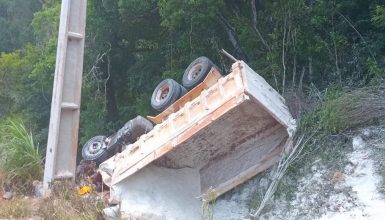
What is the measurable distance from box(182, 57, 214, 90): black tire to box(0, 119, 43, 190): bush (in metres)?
2.75

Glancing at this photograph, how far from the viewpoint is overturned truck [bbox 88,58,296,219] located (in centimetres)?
730

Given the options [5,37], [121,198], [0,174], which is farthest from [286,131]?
[5,37]

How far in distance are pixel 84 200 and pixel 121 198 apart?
481 millimetres

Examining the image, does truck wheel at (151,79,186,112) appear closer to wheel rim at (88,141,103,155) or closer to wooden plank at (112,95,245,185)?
wheel rim at (88,141,103,155)

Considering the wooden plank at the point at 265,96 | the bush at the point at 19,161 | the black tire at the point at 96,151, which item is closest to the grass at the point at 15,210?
the bush at the point at 19,161

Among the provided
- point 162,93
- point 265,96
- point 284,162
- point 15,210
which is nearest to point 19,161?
point 15,210

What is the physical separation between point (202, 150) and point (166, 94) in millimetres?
1949

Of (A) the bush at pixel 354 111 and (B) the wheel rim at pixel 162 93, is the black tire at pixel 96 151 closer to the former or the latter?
(B) the wheel rim at pixel 162 93

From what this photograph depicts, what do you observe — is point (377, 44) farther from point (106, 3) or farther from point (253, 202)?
point (106, 3)

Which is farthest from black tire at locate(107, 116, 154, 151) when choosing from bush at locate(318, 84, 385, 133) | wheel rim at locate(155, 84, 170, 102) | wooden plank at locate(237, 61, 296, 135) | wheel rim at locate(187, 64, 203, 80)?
bush at locate(318, 84, 385, 133)

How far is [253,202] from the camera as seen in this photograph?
7.67 m

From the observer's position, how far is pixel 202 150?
7922 mm

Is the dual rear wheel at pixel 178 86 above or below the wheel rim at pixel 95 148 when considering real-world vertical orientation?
above

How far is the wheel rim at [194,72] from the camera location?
31.7 ft
